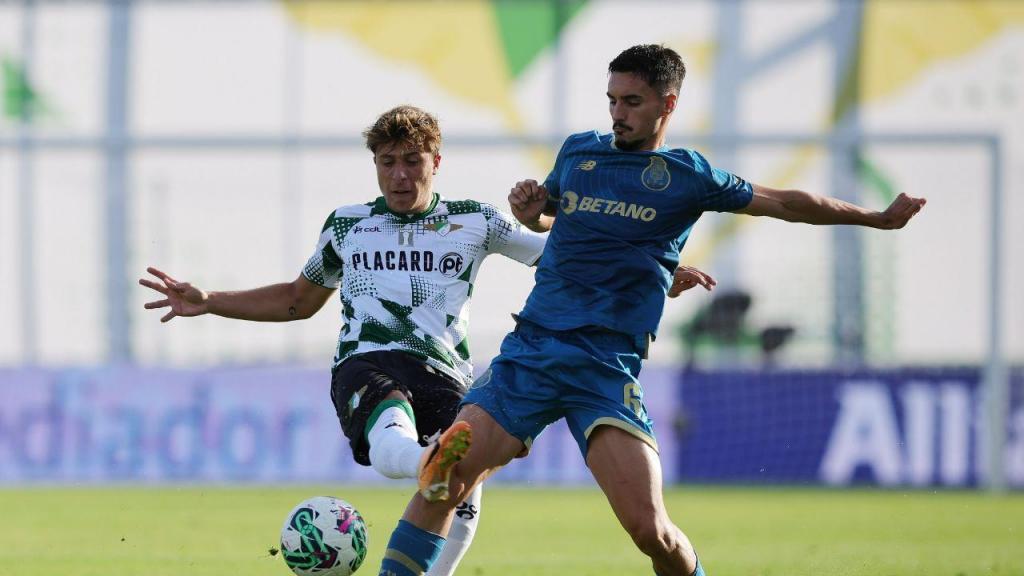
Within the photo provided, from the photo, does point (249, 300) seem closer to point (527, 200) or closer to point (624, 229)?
point (527, 200)

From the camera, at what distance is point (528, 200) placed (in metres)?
6.96

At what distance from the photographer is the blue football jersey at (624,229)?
6891mm

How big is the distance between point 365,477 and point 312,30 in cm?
945

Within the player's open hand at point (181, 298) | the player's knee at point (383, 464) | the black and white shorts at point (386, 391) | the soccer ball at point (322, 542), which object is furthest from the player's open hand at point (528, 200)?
the player's open hand at point (181, 298)

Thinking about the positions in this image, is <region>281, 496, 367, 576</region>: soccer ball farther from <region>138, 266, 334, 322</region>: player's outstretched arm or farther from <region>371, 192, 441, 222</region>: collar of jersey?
<region>371, 192, 441, 222</region>: collar of jersey

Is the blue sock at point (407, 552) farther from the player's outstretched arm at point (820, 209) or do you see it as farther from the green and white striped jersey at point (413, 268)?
the player's outstretched arm at point (820, 209)

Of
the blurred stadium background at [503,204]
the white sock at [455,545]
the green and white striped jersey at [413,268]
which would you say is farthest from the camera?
the blurred stadium background at [503,204]

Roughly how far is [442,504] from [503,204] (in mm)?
14568

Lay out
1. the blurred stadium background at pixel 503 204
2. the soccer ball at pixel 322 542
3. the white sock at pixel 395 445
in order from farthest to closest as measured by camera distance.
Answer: the blurred stadium background at pixel 503 204 < the soccer ball at pixel 322 542 < the white sock at pixel 395 445

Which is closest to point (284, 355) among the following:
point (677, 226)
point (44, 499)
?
point (44, 499)

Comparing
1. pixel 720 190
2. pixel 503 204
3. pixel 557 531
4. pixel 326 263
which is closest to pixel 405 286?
pixel 326 263

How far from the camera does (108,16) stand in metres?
24.1

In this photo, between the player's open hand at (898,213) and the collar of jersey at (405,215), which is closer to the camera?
the player's open hand at (898,213)

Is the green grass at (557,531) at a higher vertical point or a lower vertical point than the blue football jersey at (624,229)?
lower
